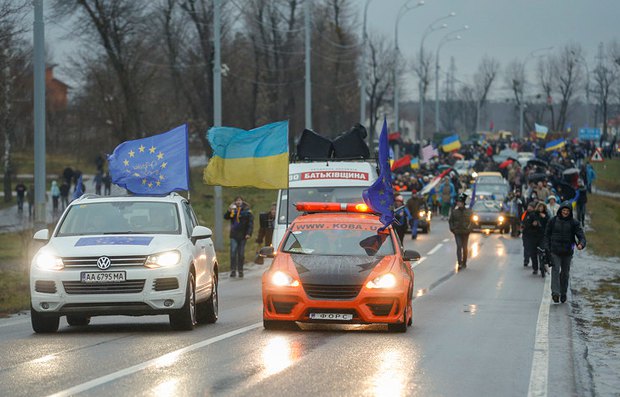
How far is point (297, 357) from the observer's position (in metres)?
13.6

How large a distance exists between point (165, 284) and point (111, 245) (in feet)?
2.58

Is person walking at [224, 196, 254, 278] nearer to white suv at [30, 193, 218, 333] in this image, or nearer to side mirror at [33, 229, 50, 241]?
white suv at [30, 193, 218, 333]

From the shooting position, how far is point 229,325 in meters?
17.8

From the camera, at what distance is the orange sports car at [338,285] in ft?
53.2

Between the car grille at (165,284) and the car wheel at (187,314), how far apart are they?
0.75ft

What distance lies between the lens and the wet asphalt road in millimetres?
11305

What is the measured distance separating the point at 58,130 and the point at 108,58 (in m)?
27.9

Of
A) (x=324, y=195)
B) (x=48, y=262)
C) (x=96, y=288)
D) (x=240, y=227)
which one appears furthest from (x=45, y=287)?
(x=240, y=227)

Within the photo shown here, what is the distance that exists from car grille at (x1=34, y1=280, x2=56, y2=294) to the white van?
976 cm

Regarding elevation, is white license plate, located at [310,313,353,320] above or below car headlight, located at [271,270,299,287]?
below

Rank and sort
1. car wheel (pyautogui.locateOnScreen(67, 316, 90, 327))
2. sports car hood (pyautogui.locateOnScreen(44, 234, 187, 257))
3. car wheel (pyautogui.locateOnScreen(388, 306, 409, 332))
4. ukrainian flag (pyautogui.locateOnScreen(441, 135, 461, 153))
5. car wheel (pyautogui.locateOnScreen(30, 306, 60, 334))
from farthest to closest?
ukrainian flag (pyautogui.locateOnScreen(441, 135, 461, 153)) < car wheel (pyautogui.locateOnScreen(67, 316, 90, 327)) < car wheel (pyautogui.locateOnScreen(388, 306, 409, 332)) < car wheel (pyautogui.locateOnScreen(30, 306, 60, 334)) < sports car hood (pyautogui.locateOnScreen(44, 234, 187, 257))

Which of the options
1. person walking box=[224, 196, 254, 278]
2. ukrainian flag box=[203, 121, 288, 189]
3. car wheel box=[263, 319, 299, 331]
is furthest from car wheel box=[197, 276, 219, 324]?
person walking box=[224, 196, 254, 278]

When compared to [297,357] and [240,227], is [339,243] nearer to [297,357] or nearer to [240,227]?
[297,357]

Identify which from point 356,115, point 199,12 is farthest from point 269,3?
point 356,115
